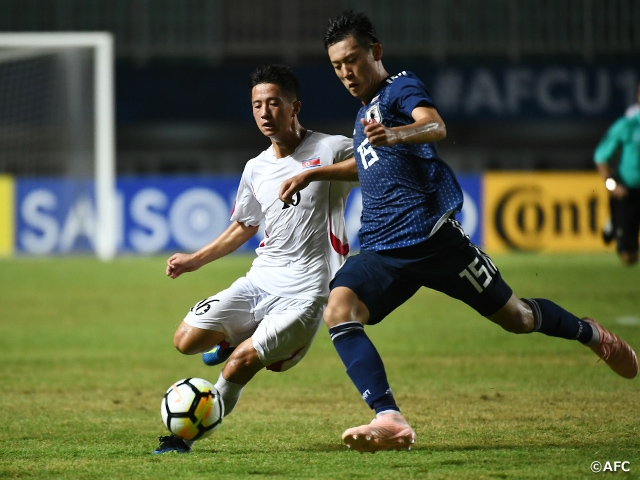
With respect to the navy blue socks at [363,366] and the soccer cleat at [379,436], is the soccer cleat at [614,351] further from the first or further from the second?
the soccer cleat at [379,436]

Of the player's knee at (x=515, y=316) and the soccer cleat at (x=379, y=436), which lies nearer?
the soccer cleat at (x=379, y=436)

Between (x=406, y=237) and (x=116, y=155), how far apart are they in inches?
835

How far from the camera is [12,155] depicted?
20875 millimetres

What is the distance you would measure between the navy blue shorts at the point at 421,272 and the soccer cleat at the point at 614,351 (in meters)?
0.89

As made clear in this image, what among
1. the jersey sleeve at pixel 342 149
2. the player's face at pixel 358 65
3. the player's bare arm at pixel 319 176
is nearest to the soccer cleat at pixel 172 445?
the player's bare arm at pixel 319 176

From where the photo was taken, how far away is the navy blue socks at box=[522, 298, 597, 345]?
214 inches

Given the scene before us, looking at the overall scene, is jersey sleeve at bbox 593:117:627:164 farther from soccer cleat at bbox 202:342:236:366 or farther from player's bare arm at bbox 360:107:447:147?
player's bare arm at bbox 360:107:447:147

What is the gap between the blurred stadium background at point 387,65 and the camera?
2483 centimetres

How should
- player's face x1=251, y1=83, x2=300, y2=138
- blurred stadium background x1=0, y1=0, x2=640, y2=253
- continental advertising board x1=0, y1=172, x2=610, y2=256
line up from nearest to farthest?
player's face x1=251, y1=83, x2=300, y2=138 → continental advertising board x1=0, y1=172, x2=610, y2=256 → blurred stadium background x1=0, y1=0, x2=640, y2=253

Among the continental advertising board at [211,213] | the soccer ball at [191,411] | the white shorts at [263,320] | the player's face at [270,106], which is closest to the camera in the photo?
the soccer ball at [191,411]

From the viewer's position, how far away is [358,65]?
16.3 ft

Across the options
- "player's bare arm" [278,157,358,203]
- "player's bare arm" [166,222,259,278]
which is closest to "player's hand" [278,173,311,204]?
"player's bare arm" [278,157,358,203]

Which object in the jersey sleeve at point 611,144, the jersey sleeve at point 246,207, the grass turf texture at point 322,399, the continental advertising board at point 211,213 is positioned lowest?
the continental advertising board at point 211,213

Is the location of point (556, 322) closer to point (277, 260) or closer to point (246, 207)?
point (277, 260)
